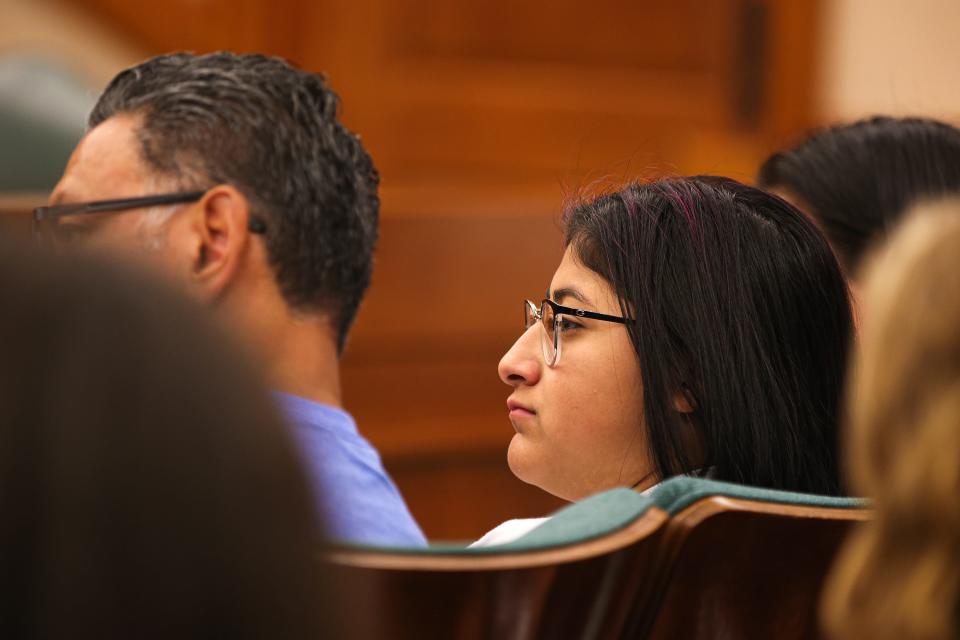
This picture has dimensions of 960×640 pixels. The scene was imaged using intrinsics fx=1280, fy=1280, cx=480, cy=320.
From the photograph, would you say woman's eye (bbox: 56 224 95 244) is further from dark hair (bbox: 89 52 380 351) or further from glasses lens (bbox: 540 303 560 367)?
glasses lens (bbox: 540 303 560 367)

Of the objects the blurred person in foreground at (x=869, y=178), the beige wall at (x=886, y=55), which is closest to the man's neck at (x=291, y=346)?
the blurred person in foreground at (x=869, y=178)

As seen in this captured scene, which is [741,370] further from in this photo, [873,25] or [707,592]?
[873,25]

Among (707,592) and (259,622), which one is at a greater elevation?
(259,622)

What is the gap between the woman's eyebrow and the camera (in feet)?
4.22

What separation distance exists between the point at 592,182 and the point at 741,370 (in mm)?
351

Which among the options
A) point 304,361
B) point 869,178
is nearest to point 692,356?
point 304,361

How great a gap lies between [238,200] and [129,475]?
3.58ft

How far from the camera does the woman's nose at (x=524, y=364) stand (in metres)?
1.31

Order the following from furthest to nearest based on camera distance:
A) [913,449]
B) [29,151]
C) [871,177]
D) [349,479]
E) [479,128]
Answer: [479,128], [29,151], [871,177], [349,479], [913,449]

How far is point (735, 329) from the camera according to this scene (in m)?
1.22

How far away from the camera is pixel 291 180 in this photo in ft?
5.07

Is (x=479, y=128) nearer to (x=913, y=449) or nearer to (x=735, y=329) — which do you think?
(x=735, y=329)

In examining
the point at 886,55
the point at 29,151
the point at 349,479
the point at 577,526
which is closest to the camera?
the point at 577,526

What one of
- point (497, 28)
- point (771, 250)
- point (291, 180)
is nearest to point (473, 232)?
point (497, 28)
